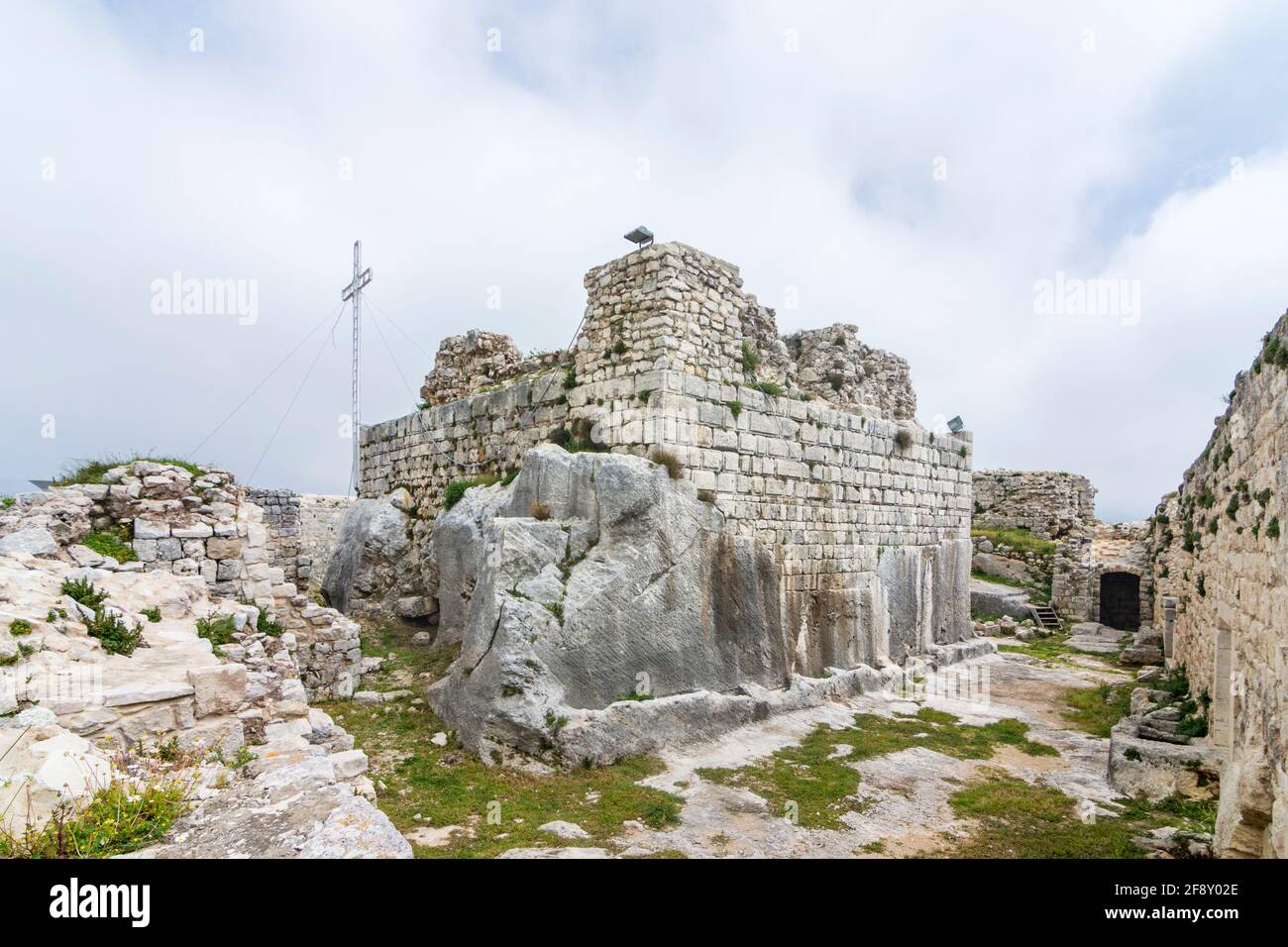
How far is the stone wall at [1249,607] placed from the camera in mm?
4184

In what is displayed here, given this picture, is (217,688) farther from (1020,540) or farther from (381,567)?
(1020,540)

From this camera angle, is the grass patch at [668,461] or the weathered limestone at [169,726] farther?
the grass patch at [668,461]

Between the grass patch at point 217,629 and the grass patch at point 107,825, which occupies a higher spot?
the grass patch at point 217,629

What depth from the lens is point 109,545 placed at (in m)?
6.91

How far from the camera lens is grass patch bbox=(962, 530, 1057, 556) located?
21453mm

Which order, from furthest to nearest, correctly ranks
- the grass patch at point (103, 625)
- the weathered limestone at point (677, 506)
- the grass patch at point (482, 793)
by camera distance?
the weathered limestone at point (677, 506)
the grass patch at point (482, 793)
the grass patch at point (103, 625)

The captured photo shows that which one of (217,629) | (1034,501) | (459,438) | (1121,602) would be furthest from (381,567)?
(1121,602)

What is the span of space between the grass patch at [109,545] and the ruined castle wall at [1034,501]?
24.7 metres

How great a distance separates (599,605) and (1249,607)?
234 inches

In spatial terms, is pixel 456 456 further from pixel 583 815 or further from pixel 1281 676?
pixel 1281 676

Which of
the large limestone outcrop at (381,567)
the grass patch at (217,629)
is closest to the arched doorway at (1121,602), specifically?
the large limestone outcrop at (381,567)

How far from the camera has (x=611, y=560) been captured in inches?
323

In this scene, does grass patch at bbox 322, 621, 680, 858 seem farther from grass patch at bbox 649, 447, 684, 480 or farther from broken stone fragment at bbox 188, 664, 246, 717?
grass patch at bbox 649, 447, 684, 480

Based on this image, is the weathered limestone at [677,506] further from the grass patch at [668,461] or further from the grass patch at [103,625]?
the grass patch at [103,625]
